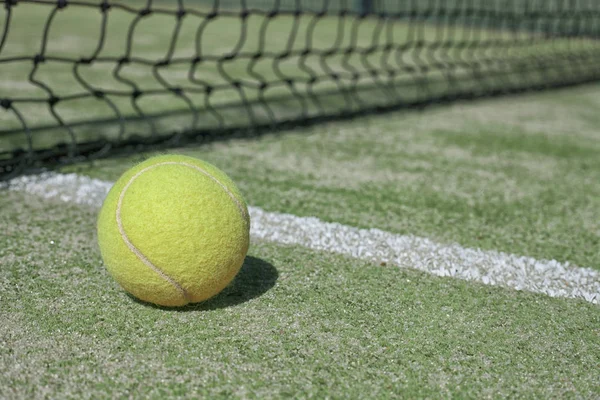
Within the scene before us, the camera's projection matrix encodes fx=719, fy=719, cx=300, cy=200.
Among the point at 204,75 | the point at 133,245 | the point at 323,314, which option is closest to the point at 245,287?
the point at 323,314

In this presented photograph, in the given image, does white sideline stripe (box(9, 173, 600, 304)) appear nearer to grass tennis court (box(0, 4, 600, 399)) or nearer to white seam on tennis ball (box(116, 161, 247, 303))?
grass tennis court (box(0, 4, 600, 399))

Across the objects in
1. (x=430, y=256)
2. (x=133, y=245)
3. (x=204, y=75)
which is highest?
(x=133, y=245)

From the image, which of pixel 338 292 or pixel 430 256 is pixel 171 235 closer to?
pixel 338 292

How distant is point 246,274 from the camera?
194cm

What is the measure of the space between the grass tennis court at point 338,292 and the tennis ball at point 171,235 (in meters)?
0.08

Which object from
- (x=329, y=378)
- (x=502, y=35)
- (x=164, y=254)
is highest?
(x=164, y=254)

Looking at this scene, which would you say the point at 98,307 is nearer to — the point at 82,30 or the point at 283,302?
the point at 283,302

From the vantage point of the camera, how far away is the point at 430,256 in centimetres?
213

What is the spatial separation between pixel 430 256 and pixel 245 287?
1.96ft

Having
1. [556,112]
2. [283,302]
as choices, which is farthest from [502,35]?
[283,302]

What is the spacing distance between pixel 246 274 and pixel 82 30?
583cm

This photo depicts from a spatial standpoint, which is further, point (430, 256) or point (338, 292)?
point (430, 256)

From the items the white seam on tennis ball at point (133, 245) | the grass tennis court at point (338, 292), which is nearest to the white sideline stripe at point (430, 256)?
the grass tennis court at point (338, 292)

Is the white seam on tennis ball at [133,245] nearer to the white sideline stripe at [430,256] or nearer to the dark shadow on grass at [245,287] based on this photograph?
the dark shadow on grass at [245,287]
